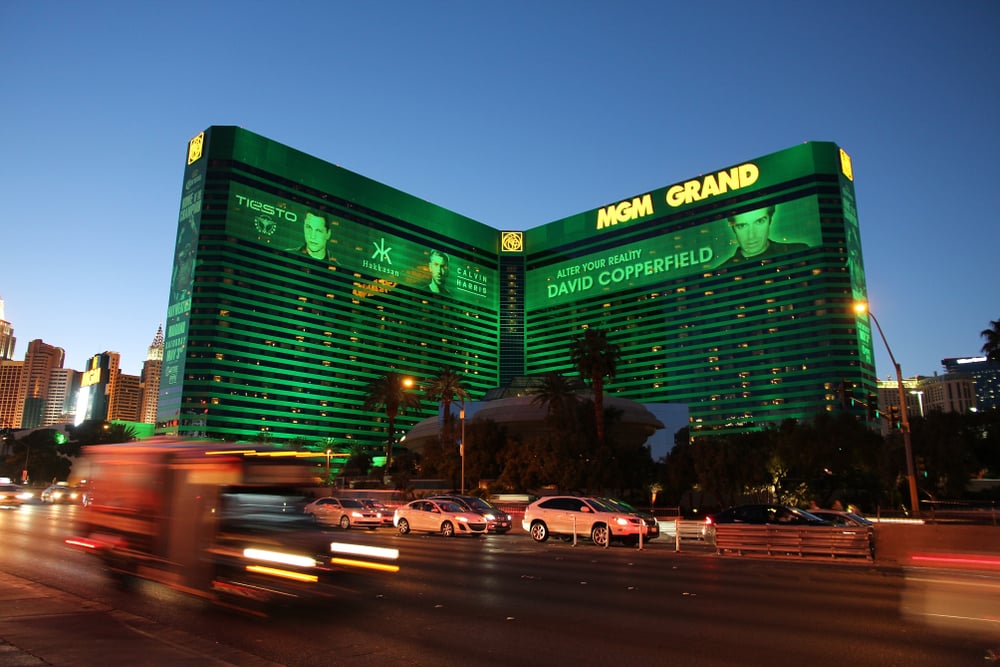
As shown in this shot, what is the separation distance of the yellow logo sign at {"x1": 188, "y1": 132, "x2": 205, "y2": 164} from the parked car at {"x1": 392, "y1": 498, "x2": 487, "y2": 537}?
169207mm

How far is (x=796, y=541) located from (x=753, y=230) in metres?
181

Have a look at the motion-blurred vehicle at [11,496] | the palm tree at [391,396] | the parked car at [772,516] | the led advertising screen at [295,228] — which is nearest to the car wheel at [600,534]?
the parked car at [772,516]

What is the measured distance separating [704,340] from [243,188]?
131 m

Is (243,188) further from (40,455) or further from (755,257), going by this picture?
(755,257)

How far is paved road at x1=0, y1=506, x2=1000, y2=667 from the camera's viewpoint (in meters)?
7.95

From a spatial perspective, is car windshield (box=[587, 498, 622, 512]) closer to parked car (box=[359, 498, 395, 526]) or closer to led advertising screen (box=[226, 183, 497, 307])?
parked car (box=[359, 498, 395, 526])

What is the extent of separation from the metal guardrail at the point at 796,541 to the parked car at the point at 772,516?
1.91 m

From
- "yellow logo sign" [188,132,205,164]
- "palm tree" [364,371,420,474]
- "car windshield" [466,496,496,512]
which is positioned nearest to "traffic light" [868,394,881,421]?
"car windshield" [466,496,496,512]

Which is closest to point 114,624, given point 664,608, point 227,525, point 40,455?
point 227,525

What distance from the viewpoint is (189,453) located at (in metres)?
11.2

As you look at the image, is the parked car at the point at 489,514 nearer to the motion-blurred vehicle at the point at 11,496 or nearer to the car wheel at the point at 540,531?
the car wheel at the point at 540,531

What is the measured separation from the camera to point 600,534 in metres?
24.5

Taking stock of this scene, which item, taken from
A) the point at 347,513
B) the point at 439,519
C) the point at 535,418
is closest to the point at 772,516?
the point at 439,519

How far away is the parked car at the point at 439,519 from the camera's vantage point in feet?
92.1
